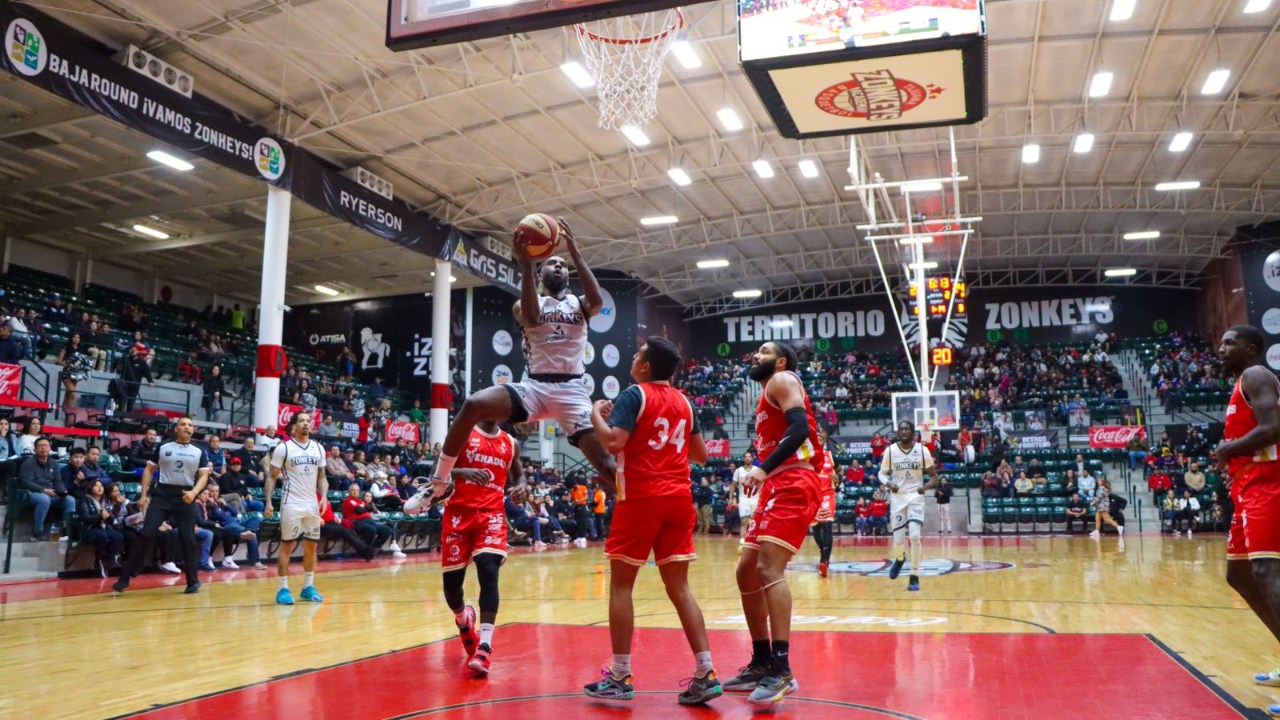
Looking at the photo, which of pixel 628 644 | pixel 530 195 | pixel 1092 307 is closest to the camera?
pixel 628 644

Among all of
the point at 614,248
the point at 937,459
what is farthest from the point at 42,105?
the point at 937,459

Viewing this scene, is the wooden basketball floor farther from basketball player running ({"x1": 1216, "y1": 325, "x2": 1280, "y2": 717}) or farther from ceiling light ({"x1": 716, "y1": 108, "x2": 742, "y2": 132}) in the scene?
ceiling light ({"x1": 716, "y1": 108, "x2": 742, "y2": 132})

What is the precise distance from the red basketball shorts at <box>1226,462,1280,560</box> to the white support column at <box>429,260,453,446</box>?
66.7 feet

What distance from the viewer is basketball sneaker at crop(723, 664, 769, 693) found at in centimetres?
464

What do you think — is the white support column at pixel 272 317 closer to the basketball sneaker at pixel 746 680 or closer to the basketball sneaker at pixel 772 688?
the basketball sneaker at pixel 746 680

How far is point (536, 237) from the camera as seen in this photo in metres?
4.93

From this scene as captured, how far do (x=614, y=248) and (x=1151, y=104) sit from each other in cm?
1548

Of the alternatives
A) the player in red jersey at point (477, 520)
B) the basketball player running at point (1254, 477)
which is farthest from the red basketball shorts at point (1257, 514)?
the player in red jersey at point (477, 520)

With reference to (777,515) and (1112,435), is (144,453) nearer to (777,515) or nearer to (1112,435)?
(777,515)

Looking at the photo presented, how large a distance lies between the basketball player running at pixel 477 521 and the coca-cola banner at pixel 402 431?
1769cm

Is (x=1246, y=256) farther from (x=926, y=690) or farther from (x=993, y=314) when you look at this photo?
(x=926, y=690)

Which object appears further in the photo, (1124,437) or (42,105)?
(1124,437)

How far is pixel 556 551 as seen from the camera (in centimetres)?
1780

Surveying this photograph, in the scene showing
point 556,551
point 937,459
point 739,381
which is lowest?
point 556,551
